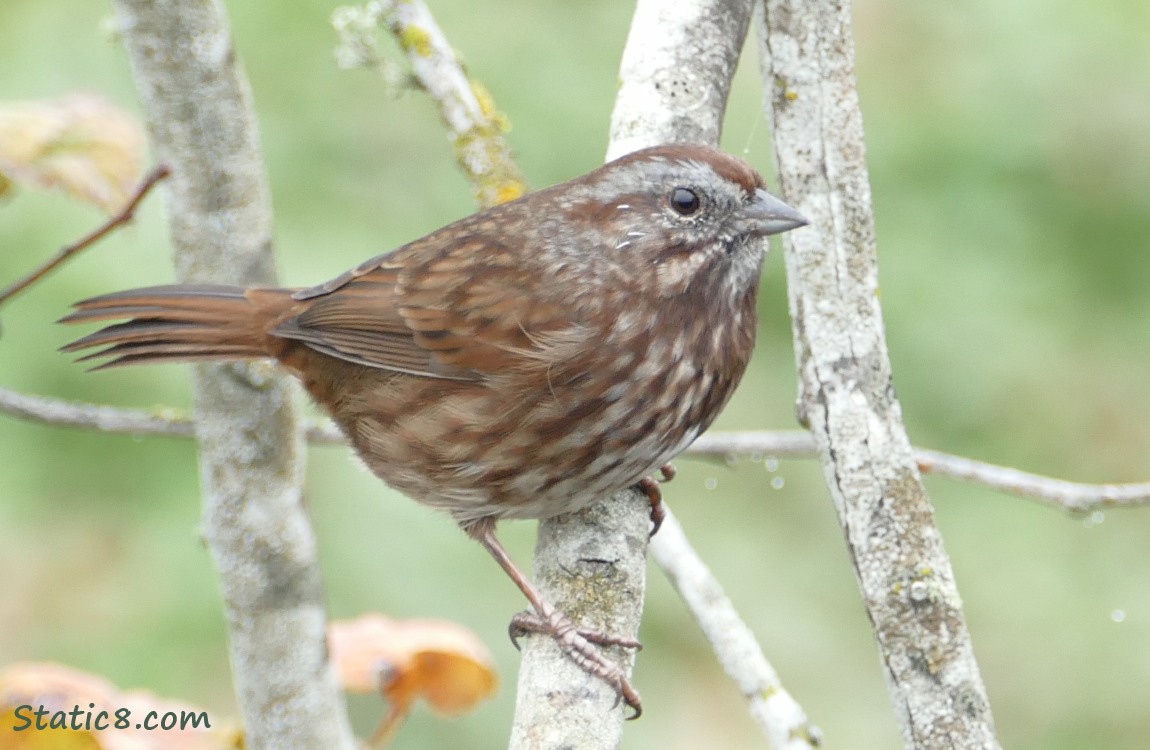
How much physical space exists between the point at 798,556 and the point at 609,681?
261cm

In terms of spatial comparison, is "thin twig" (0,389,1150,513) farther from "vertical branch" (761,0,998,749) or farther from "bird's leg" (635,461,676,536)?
"vertical branch" (761,0,998,749)

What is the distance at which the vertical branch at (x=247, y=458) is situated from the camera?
8.84 ft

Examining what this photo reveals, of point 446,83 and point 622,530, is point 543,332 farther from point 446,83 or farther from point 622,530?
point 446,83

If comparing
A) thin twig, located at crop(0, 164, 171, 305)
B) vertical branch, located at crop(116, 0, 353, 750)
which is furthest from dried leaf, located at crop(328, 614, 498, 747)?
thin twig, located at crop(0, 164, 171, 305)

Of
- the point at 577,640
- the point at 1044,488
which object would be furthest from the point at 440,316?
the point at 1044,488

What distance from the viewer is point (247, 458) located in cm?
284

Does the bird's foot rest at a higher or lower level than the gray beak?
lower

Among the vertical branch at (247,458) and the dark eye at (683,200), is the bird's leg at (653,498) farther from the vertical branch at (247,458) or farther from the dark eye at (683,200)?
the vertical branch at (247,458)

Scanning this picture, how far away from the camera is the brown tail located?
10.3 feet

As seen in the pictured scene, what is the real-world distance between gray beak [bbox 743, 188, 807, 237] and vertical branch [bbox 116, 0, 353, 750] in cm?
98

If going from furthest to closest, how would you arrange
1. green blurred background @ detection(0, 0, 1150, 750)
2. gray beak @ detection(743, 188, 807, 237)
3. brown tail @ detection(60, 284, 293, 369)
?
1. green blurred background @ detection(0, 0, 1150, 750)
2. brown tail @ detection(60, 284, 293, 369)
3. gray beak @ detection(743, 188, 807, 237)

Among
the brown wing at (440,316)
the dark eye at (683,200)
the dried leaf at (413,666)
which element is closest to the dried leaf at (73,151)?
the brown wing at (440,316)

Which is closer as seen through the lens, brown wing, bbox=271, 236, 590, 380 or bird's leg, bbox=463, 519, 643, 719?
bird's leg, bbox=463, 519, 643, 719

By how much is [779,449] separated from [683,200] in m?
0.60
